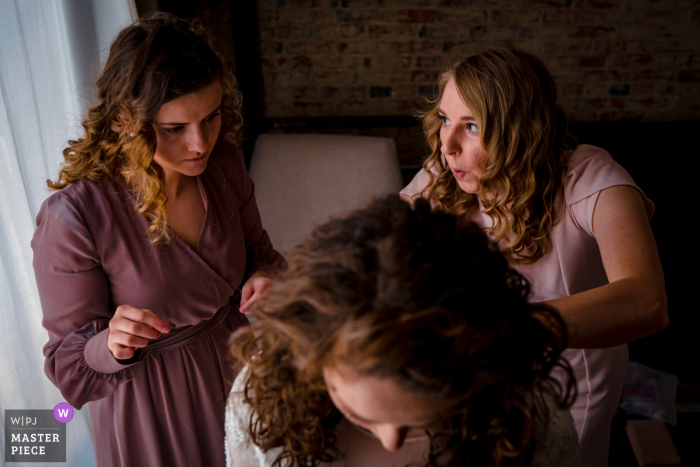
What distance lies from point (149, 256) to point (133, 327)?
0.75 ft

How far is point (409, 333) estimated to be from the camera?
1.64 ft

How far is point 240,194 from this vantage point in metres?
1.32

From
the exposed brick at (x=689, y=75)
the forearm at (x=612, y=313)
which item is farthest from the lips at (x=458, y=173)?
the exposed brick at (x=689, y=75)

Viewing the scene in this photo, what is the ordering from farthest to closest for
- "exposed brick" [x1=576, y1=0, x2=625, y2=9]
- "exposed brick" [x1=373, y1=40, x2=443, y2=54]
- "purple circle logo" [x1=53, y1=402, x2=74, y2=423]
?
"exposed brick" [x1=373, y1=40, x2=443, y2=54], "exposed brick" [x1=576, y1=0, x2=625, y2=9], "purple circle logo" [x1=53, y1=402, x2=74, y2=423]

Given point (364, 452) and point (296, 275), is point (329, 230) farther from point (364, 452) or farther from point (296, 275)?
point (364, 452)

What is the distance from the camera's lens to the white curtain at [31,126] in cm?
126

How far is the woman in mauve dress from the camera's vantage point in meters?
0.98

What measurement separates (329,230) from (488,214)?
2.24ft

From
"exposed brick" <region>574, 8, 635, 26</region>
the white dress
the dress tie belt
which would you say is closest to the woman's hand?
the dress tie belt

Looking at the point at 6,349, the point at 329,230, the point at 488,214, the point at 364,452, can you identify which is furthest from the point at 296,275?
the point at 6,349

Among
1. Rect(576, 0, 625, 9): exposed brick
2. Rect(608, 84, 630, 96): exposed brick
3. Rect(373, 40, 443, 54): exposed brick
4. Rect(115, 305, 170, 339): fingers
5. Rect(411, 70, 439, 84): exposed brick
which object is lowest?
Rect(115, 305, 170, 339): fingers

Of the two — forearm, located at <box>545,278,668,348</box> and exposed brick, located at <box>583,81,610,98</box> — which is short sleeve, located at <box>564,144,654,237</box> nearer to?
forearm, located at <box>545,278,668,348</box>

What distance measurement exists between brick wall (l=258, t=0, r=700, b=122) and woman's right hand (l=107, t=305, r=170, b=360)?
187cm

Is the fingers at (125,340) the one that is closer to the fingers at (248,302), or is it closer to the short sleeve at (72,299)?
the short sleeve at (72,299)
